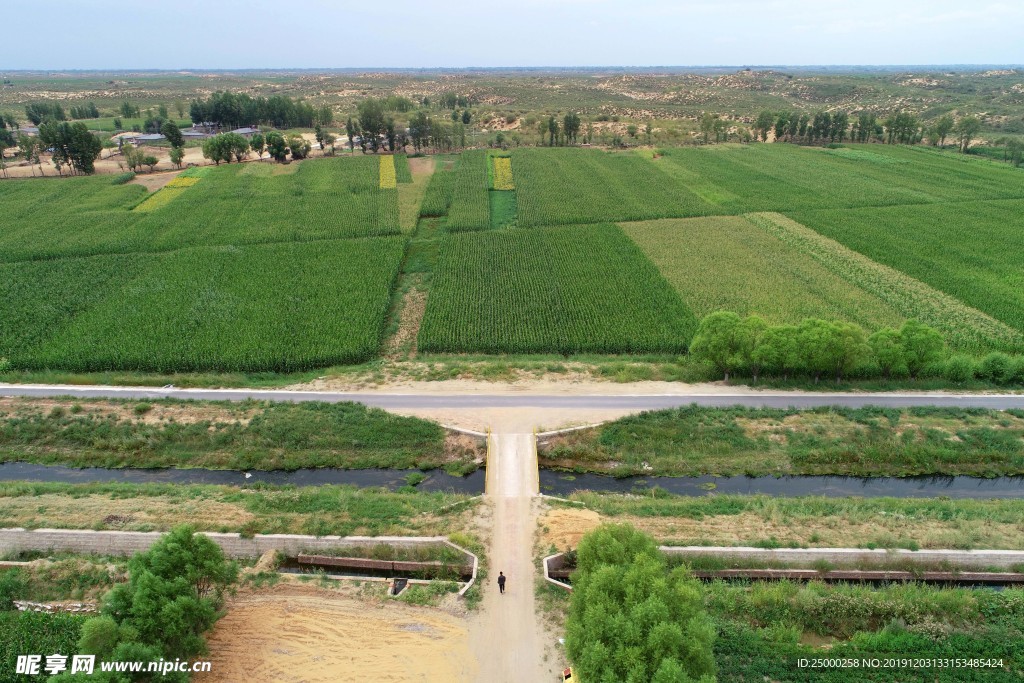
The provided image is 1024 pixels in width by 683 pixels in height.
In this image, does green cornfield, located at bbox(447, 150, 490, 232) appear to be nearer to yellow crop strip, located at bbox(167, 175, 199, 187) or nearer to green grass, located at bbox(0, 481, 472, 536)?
yellow crop strip, located at bbox(167, 175, 199, 187)

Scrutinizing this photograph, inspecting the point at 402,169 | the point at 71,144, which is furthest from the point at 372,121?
the point at 71,144

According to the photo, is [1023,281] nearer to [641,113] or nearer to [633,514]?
[633,514]

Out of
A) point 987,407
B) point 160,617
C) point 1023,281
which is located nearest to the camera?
point 160,617

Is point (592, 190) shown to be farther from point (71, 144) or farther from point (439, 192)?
point (71, 144)

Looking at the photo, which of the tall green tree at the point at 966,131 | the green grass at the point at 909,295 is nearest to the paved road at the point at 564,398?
the green grass at the point at 909,295

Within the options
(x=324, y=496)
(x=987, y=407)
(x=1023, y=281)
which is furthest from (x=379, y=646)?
(x=1023, y=281)

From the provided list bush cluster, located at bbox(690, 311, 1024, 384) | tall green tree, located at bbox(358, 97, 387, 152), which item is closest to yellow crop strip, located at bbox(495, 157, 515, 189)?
tall green tree, located at bbox(358, 97, 387, 152)
